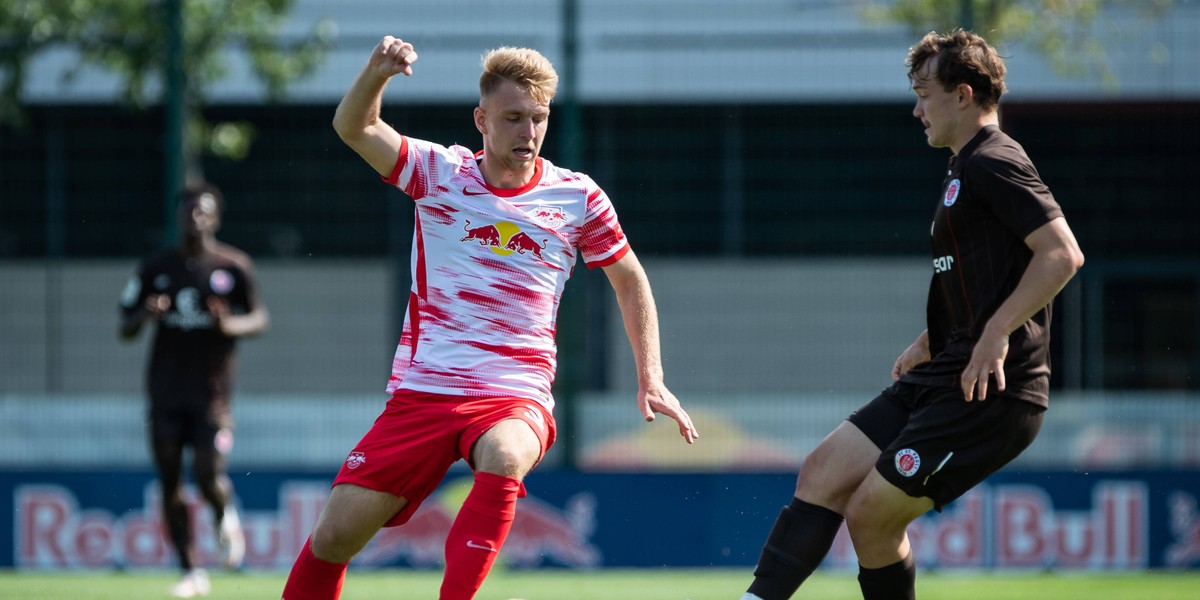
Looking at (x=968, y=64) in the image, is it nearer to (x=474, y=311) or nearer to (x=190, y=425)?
(x=474, y=311)

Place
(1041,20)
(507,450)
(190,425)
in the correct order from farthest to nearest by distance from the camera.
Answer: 1. (1041,20)
2. (190,425)
3. (507,450)

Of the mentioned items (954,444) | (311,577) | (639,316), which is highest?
(639,316)

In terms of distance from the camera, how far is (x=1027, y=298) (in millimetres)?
4387

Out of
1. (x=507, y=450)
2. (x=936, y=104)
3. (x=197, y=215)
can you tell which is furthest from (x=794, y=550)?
(x=197, y=215)

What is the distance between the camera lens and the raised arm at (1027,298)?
14.4 feet

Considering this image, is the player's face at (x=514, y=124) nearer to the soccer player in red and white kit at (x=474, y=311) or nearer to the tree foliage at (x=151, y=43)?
the soccer player in red and white kit at (x=474, y=311)

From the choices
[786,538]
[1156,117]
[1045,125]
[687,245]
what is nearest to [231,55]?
[687,245]

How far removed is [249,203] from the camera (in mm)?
11742

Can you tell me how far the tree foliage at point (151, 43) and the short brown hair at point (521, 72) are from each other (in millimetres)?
6129

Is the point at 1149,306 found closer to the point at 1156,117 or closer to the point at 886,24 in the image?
the point at 1156,117

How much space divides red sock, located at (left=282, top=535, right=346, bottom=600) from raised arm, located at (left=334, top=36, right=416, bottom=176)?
1226 millimetres

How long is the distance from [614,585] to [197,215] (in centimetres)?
340

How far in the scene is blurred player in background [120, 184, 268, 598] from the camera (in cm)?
870

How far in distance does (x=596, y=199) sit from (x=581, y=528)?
561 cm
